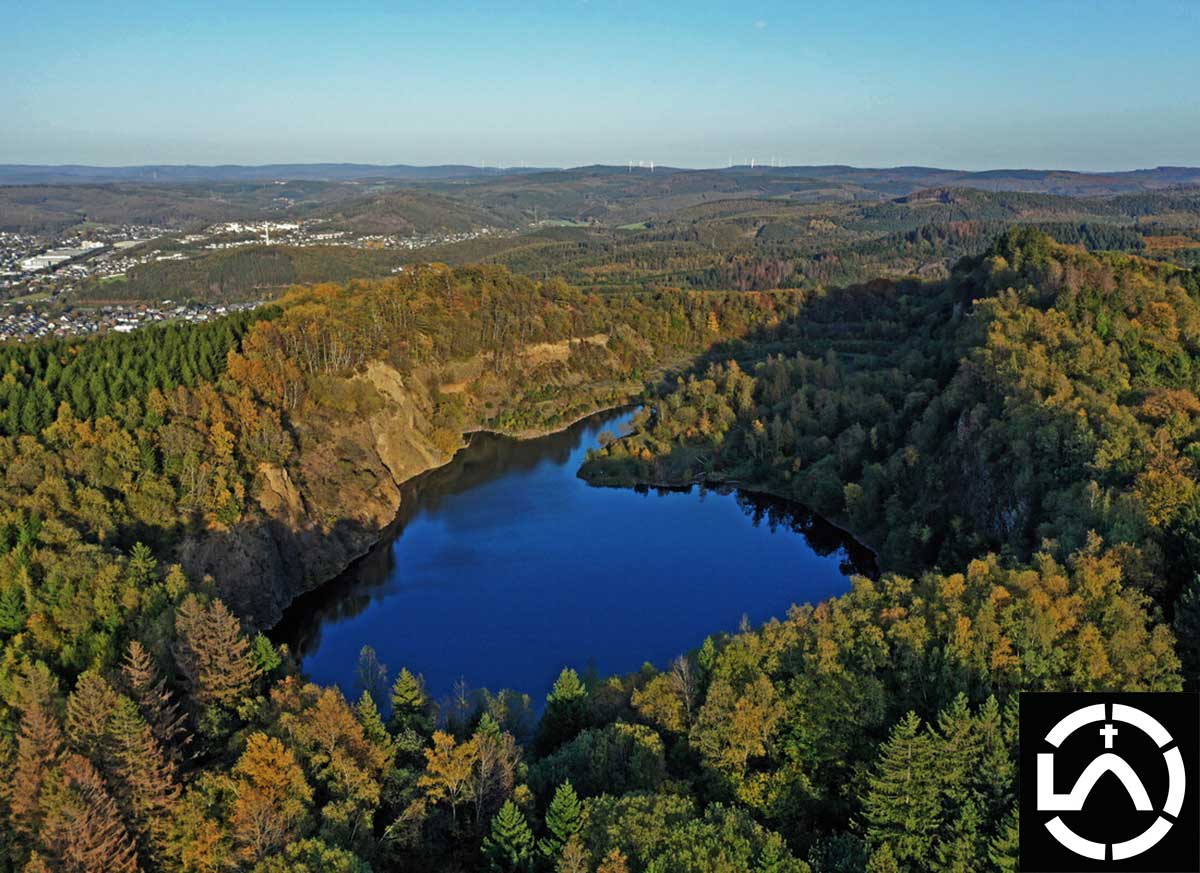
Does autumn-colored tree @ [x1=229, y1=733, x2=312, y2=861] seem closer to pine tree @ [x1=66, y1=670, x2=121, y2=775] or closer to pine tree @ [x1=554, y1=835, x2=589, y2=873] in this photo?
pine tree @ [x1=66, y1=670, x2=121, y2=775]

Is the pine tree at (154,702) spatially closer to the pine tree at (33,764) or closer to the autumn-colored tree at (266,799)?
the pine tree at (33,764)

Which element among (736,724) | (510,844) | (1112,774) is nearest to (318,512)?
(736,724)

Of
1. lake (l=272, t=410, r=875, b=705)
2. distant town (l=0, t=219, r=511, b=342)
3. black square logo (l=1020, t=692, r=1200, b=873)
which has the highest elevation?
distant town (l=0, t=219, r=511, b=342)

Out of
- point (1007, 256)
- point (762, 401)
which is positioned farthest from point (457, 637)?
point (1007, 256)

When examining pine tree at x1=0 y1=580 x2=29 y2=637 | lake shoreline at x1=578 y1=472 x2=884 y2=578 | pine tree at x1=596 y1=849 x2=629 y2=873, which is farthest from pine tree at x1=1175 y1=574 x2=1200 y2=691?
pine tree at x1=0 y1=580 x2=29 y2=637

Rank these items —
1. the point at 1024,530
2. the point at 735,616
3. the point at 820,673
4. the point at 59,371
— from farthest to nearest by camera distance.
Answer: the point at 59,371, the point at 735,616, the point at 1024,530, the point at 820,673

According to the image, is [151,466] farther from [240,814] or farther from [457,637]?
[240,814]
